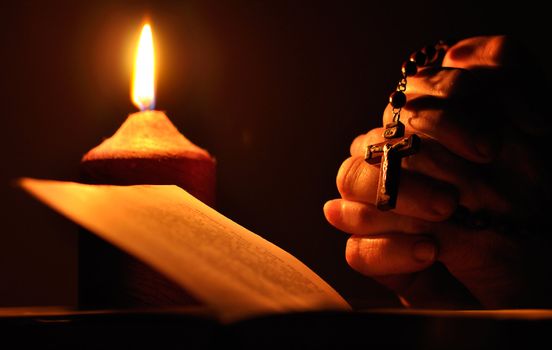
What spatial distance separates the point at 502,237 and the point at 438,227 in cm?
8

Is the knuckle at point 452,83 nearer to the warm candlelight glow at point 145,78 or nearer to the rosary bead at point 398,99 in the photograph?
the rosary bead at point 398,99

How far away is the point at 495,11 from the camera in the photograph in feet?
3.47

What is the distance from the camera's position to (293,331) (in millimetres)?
313

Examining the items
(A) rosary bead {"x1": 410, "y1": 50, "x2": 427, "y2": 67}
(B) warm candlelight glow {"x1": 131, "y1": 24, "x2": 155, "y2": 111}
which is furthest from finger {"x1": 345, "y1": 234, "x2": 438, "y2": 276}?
(B) warm candlelight glow {"x1": 131, "y1": 24, "x2": 155, "y2": 111}

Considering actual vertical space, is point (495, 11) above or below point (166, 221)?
above

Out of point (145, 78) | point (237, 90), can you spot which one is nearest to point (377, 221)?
point (145, 78)

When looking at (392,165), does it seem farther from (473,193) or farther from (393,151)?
(473,193)

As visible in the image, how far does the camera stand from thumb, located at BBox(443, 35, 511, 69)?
25.9 inches

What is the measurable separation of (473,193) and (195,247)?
39 centimetres

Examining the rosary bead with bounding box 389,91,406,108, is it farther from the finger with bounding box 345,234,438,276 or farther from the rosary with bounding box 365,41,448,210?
A: the finger with bounding box 345,234,438,276

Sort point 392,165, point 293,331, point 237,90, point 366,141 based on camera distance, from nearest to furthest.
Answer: point 293,331 → point 392,165 → point 366,141 → point 237,90

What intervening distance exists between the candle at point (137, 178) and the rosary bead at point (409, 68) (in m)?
0.27

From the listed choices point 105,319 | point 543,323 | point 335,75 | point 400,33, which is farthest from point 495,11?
point 105,319

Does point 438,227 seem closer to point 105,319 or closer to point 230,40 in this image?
point 105,319
